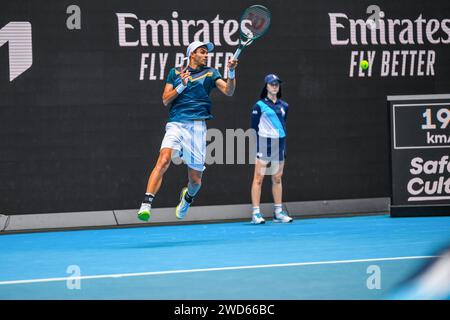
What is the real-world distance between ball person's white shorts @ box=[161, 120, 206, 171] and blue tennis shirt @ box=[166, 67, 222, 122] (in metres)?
0.08

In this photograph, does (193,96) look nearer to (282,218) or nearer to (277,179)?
(277,179)

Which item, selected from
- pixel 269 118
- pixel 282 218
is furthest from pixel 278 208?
pixel 269 118

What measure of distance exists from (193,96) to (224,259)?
8.30 feet

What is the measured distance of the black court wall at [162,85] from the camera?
38.0 ft

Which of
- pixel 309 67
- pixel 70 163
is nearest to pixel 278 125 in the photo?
pixel 309 67

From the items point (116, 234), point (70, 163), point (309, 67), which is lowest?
point (116, 234)

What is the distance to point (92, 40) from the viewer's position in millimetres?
11680

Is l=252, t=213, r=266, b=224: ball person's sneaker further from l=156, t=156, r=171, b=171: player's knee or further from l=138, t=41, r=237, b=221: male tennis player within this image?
l=156, t=156, r=171, b=171: player's knee

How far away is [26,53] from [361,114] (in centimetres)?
455

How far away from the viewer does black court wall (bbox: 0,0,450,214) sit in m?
11.6

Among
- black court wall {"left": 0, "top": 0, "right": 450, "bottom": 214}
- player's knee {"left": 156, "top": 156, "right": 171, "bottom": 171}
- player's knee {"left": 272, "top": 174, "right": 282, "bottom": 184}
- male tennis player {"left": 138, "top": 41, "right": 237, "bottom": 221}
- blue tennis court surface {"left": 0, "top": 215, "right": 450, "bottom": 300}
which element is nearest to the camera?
blue tennis court surface {"left": 0, "top": 215, "right": 450, "bottom": 300}

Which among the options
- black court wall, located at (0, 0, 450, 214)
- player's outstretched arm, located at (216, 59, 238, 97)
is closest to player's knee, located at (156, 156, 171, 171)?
player's outstretched arm, located at (216, 59, 238, 97)

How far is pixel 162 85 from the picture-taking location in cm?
1190
